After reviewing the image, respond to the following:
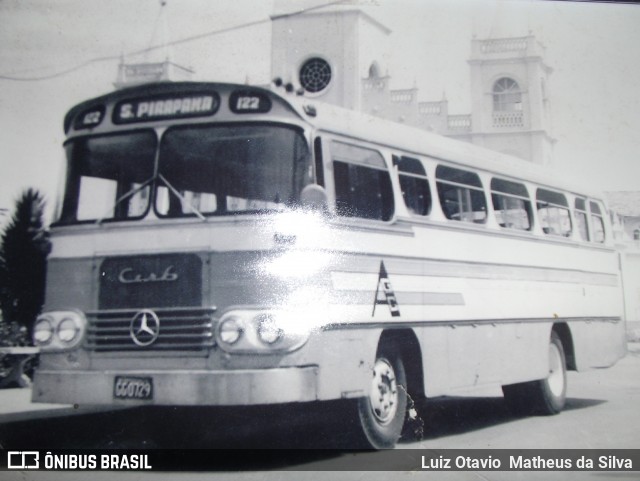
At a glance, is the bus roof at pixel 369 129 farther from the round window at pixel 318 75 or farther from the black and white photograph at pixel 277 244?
the round window at pixel 318 75

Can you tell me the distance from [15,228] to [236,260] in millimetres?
2197

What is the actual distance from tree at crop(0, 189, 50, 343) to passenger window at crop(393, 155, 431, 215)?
2.87 m

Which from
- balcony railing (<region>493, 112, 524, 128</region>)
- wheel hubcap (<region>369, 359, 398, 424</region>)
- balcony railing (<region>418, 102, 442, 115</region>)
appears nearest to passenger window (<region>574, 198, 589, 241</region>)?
balcony railing (<region>493, 112, 524, 128</region>)

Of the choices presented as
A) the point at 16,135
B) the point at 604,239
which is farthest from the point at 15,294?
the point at 604,239

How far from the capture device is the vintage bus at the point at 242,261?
6.04 metres

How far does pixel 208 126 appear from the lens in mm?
6383

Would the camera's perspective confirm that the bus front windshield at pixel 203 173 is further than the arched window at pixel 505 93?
No

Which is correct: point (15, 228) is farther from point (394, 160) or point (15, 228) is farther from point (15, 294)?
point (394, 160)

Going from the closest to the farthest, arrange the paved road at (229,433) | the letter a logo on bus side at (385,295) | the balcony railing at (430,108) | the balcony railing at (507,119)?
the paved road at (229,433) → the letter a logo on bus side at (385,295) → the balcony railing at (430,108) → the balcony railing at (507,119)

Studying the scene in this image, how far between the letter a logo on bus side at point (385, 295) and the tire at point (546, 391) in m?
3.16

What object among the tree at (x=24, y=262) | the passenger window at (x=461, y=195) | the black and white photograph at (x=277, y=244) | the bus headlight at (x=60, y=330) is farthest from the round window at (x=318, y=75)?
the bus headlight at (x=60, y=330)

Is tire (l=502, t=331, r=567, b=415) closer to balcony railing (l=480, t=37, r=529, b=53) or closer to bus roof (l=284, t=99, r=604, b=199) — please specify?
bus roof (l=284, t=99, r=604, b=199)

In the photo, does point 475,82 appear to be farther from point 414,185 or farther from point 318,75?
point 318,75

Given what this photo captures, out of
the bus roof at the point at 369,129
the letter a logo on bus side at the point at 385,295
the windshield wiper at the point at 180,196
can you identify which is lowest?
the letter a logo on bus side at the point at 385,295
